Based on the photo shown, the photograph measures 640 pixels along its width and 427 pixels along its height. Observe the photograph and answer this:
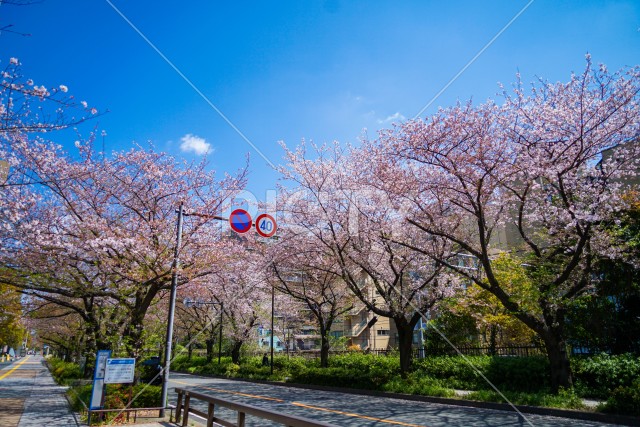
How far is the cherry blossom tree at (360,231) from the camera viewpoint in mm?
17703

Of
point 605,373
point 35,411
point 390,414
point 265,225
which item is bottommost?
point 35,411

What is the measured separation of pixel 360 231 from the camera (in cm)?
1767

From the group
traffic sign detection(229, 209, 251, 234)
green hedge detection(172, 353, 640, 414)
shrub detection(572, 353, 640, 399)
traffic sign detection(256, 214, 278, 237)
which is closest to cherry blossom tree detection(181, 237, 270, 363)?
traffic sign detection(256, 214, 278, 237)

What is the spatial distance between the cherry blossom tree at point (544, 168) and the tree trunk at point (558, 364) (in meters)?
0.03

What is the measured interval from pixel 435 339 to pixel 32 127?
22.1 m

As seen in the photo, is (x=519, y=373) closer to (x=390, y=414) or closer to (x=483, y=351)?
(x=390, y=414)

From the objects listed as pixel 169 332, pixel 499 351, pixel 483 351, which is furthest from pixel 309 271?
pixel 169 332

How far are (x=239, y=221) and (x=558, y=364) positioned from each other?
1168 cm

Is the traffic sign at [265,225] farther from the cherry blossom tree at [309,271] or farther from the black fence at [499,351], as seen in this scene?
the black fence at [499,351]

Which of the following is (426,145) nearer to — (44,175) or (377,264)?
(377,264)

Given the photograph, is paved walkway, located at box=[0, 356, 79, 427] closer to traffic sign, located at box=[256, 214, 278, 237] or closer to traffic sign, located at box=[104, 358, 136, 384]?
traffic sign, located at box=[104, 358, 136, 384]

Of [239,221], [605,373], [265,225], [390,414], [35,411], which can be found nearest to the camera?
[390,414]

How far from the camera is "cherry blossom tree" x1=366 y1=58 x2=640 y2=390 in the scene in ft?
39.0

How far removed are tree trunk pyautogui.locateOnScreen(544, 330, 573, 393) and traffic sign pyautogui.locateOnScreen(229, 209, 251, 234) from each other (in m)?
10.8
